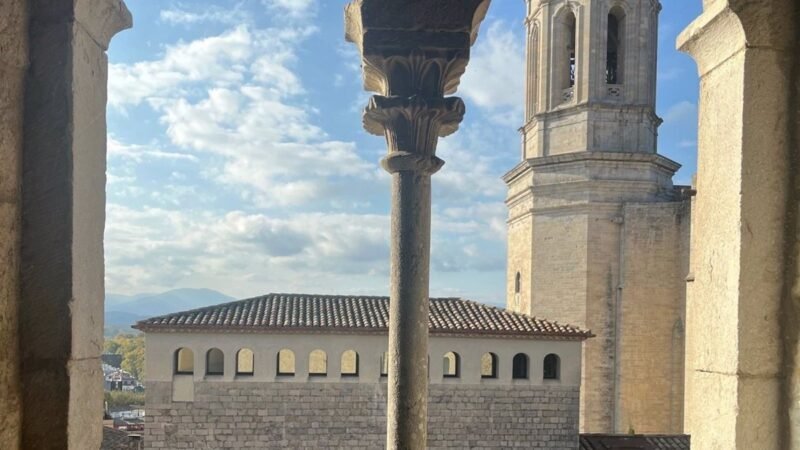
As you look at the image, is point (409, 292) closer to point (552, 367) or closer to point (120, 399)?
point (552, 367)

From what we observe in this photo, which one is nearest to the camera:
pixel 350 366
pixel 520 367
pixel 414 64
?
pixel 414 64

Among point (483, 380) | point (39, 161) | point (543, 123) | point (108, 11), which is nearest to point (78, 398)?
point (39, 161)

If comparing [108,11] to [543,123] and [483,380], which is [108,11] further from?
[543,123]

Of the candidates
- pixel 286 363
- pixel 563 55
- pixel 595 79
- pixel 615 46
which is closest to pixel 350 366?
pixel 286 363

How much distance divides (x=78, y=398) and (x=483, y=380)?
13233mm

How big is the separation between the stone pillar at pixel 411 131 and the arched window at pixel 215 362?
11.6 metres

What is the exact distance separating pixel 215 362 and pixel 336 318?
3.51 meters

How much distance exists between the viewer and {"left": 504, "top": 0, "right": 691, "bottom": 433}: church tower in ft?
55.7

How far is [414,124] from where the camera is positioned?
11.3ft

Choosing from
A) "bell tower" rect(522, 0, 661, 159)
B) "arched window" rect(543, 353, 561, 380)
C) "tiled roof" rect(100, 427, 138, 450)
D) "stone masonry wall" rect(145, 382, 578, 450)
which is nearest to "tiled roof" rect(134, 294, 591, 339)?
"arched window" rect(543, 353, 561, 380)

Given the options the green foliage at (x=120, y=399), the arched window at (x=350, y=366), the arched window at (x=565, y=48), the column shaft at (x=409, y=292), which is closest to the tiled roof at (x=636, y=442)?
the arched window at (x=350, y=366)

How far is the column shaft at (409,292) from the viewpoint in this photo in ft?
11.5

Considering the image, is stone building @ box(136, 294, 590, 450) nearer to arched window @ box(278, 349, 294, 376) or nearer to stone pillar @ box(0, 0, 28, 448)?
arched window @ box(278, 349, 294, 376)

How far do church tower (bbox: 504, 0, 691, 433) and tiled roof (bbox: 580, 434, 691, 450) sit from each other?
8.78ft
